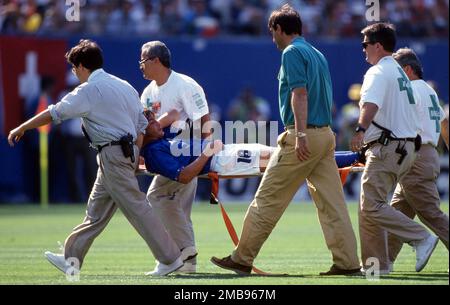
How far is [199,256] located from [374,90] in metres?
4.21

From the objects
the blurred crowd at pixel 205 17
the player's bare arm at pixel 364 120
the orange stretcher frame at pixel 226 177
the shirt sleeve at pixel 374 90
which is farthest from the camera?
the blurred crowd at pixel 205 17

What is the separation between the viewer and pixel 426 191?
1101cm

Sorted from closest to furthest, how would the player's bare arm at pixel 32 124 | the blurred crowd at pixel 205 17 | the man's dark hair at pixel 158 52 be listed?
1. the player's bare arm at pixel 32 124
2. the man's dark hair at pixel 158 52
3. the blurred crowd at pixel 205 17

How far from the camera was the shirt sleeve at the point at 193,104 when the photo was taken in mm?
11406

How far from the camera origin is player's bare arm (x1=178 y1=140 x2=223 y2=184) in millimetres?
10945

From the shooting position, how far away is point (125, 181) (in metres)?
10.5

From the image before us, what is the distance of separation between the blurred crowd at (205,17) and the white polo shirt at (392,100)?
609 inches

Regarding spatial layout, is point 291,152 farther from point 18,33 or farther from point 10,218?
point 18,33

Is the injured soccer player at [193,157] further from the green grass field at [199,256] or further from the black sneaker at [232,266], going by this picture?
the green grass field at [199,256]

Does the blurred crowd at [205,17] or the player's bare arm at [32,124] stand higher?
the blurred crowd at [205,17]

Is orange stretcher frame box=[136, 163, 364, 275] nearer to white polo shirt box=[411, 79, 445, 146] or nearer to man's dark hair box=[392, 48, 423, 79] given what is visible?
white polo shirt box=[411, 79, 445, 146]

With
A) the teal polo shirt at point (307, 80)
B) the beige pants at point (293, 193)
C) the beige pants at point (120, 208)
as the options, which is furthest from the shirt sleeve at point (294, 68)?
the beige pants at point (120, 208)

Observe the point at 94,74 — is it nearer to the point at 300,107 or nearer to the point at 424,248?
the point at 300,107

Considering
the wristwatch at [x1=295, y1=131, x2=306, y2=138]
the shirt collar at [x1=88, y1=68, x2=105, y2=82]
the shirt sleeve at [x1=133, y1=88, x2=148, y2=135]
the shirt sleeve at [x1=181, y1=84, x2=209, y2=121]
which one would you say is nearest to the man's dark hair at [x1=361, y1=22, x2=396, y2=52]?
the wristwatch at [x1=295, y1=131, x2=306, y2=138]
